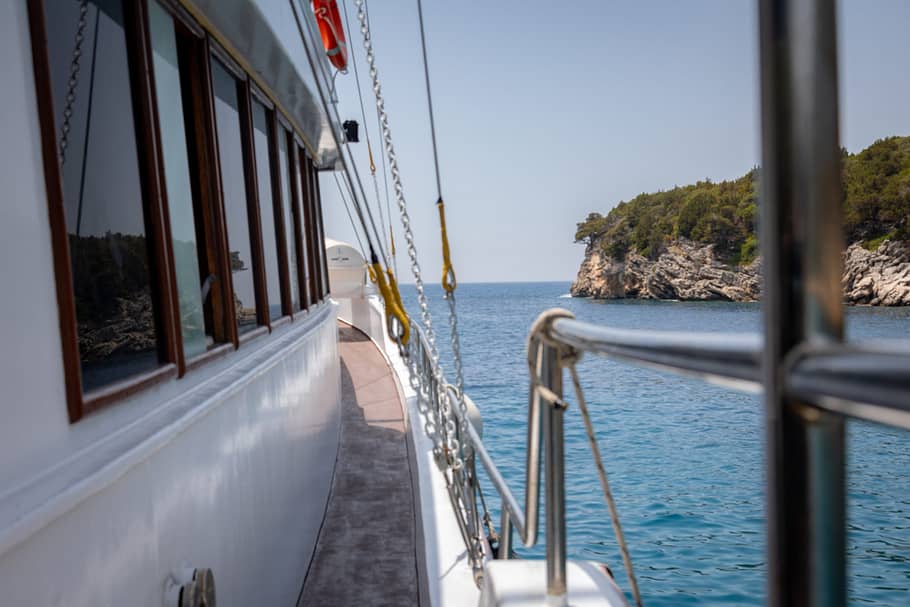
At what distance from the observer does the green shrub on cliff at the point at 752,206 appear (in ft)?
3.26

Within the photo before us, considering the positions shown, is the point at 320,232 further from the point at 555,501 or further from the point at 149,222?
the point at 555,501

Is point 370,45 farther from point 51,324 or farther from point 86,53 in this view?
point 51,324

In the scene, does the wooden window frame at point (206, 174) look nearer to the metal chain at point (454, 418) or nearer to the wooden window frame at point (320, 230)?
the metal chain at point (454, 418)

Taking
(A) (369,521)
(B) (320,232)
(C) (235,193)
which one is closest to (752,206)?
(C) (235,193)

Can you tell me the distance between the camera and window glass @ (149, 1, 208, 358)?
92.1 inches

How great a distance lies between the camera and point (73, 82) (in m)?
1.84

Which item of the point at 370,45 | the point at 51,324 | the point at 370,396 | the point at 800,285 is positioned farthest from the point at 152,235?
the point at 370,396

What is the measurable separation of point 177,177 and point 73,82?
636mm

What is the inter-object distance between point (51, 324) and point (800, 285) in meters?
1.47

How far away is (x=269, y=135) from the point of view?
4.27 m

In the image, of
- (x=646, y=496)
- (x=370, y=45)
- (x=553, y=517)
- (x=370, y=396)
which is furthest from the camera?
(x=646, y=496)

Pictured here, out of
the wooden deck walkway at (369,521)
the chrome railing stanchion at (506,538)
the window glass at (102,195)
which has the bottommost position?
the wooden deck walkway at (369,521)

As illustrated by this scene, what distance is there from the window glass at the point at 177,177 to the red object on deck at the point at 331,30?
3.88 m

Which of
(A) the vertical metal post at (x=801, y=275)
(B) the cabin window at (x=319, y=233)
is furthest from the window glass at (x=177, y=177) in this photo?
(B) the cabin window at (x=319, y=233)
